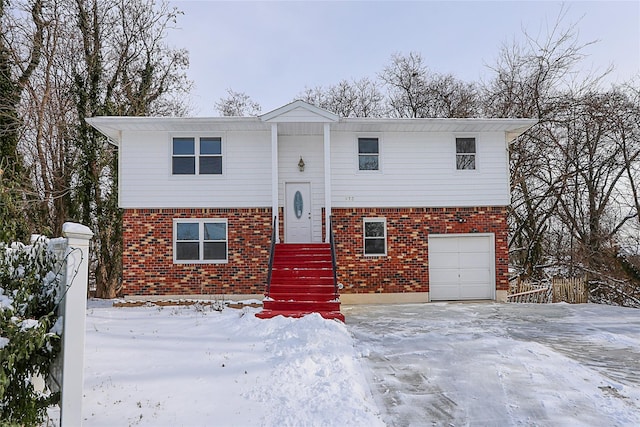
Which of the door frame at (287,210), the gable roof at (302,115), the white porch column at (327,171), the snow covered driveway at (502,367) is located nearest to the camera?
the snow covered driveway at (502,367)

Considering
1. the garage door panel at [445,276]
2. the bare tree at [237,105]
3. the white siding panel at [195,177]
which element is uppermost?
the bare tree at [237,105]

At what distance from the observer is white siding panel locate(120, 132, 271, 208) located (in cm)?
1156

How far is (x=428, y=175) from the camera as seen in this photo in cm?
1209

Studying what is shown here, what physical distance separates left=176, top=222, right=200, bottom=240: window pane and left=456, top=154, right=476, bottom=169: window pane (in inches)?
310

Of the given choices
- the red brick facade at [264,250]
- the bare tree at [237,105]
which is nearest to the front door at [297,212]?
the red brick facade at [264,250]

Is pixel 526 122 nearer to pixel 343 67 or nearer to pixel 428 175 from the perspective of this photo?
pixel 428 175

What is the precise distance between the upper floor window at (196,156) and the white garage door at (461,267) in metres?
6.66

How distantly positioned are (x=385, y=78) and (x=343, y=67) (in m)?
2.73

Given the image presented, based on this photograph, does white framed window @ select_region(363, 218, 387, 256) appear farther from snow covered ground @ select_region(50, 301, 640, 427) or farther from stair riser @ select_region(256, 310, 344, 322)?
stair riser @ select_region(256, 310, 344, 322)

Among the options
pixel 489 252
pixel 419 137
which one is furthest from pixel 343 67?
pixel 489 252

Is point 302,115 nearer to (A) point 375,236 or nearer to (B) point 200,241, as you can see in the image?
(A) point 375,236

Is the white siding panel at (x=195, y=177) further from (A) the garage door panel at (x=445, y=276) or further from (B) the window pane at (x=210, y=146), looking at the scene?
(A) the garage door panel at (x=445, y=276)

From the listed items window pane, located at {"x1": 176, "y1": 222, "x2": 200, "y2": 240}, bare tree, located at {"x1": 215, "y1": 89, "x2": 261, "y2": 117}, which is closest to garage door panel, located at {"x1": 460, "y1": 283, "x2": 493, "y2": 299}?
window pane, located at {"x1": 176, "y1": 222, "x2": 200, "y2": 240}

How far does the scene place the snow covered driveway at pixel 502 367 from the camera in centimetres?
444
